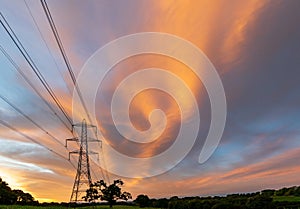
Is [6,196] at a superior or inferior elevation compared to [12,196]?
inferior

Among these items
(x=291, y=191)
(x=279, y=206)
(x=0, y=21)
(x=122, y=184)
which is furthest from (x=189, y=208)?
(x=0, y=21)

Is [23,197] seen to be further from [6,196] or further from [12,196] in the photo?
[6,196]

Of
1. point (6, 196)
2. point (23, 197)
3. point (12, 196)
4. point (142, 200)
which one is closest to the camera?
point (6, 196)

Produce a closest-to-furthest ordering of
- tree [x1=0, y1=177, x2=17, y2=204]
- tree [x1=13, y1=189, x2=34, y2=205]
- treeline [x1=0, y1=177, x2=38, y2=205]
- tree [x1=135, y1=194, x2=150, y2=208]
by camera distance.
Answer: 1. tree [x1=0, y1=177, x2=17, y2=204]
2. treeline [x1=0, y1=177, x2=38, y2=205]
3. tree [x1=13, y1=189, x2=34, y2=205]
4. tree [x1=135, y1=194, x2=150, y2=208]

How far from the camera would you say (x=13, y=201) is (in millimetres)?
92500

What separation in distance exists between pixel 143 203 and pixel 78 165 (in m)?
103

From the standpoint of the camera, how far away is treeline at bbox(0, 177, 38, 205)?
88.9 meters

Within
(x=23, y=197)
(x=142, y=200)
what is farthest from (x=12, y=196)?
(x=142, y=200)

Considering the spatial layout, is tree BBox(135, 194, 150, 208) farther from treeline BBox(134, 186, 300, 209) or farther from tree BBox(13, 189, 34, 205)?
tree BBox(13, 189, 34, 205)

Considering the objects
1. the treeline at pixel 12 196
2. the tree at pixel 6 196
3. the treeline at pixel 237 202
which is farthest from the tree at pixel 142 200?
the tree at pixel 6 196

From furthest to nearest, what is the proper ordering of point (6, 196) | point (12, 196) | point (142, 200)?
1. point (142, 200)
2. point (12, 196)
3. point (6, 196)

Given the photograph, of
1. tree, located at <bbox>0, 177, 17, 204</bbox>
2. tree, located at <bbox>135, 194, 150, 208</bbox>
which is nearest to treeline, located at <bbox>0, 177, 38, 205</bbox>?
tree, located at <bbox>0, 177, 17, 204</bbox>

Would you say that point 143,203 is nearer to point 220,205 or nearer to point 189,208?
point 189,208

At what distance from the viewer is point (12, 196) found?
93125mm
